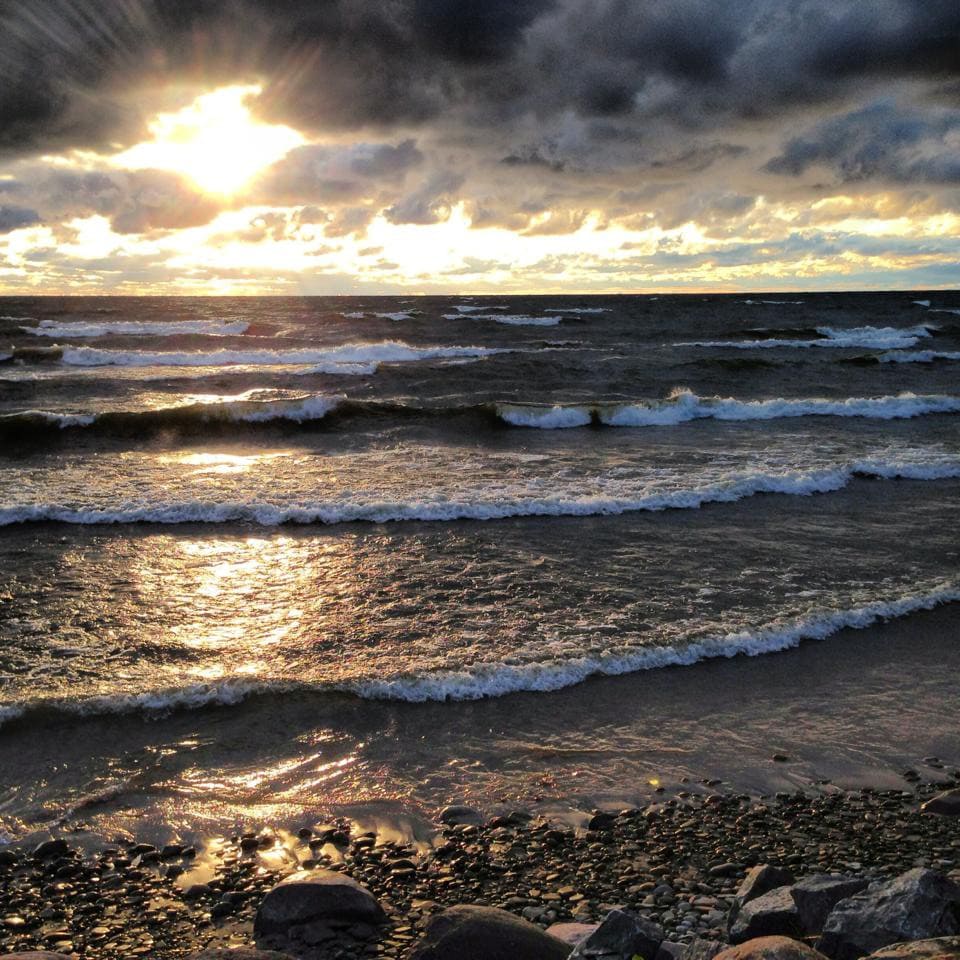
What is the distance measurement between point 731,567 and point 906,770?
4176mm

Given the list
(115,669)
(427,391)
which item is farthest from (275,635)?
(427,391)

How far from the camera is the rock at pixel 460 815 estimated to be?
4723 mm

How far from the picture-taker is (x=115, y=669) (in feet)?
22.1

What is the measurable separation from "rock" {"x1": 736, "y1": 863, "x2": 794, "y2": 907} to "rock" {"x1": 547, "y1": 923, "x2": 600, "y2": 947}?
686 millimetres

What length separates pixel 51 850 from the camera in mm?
4391

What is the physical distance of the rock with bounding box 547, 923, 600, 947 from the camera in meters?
3.51

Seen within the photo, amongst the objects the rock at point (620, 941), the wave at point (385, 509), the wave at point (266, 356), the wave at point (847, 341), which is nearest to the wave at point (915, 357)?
the wave at point (847, 341)

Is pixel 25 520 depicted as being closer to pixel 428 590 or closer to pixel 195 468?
pixel 195 468

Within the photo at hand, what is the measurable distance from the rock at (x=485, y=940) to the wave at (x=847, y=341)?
39.0 meters

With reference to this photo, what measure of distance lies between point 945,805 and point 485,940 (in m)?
2.96

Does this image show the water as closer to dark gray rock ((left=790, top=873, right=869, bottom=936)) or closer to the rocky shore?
the rocky shore

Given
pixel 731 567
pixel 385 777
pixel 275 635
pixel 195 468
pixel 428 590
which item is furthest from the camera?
pixel 195 468

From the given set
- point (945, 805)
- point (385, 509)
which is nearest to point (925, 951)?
point (945, 805)

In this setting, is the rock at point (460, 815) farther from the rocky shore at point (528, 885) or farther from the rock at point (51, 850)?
the rock at point (51, 850)
